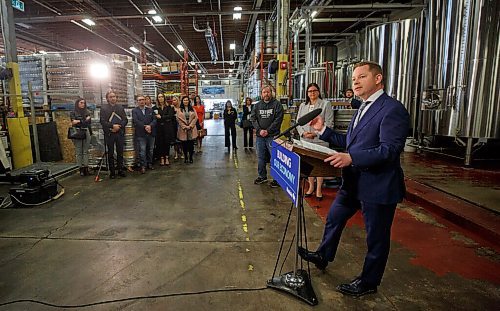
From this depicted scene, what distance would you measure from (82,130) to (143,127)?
3.98 feet

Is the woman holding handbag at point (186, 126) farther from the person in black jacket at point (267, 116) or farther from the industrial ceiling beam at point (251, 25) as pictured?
the industrial ceiling beam at point (251, 25)

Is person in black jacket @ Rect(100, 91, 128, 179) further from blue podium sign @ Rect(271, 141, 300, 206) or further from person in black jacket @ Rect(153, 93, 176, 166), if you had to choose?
blue podium sign @ Rect(271, 141, 300, 206)

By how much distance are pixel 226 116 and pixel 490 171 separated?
6749mm

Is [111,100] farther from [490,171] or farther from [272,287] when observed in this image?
[490,171]

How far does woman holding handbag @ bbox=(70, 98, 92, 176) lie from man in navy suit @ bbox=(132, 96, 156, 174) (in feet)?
3.12

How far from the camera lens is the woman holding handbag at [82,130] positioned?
6320 millimetres

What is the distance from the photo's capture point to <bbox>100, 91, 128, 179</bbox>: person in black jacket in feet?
20.0

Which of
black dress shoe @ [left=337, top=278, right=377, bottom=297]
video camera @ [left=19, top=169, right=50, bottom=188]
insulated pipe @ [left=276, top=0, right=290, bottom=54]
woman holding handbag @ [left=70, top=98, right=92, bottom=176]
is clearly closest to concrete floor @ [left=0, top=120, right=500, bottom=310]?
black dress shoe @ [left=337, top=278, right=377, bottom=297]

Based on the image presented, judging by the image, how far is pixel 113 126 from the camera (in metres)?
6.06

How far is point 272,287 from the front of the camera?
244 centimetres

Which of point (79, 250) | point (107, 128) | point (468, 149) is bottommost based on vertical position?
point (79, 250)

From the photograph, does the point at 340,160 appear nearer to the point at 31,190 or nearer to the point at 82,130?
the point at 31,190

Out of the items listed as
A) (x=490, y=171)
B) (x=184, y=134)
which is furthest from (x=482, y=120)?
(x=184, y=134)

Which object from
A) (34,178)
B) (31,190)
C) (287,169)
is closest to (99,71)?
(34,178)
